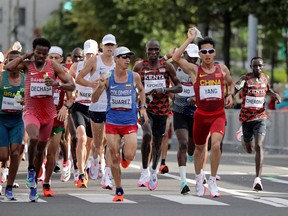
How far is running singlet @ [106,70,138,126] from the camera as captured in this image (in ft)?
58.7

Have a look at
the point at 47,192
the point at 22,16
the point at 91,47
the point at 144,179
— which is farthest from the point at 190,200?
the point at 22,16

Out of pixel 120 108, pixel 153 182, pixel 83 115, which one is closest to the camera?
pixel 120 108

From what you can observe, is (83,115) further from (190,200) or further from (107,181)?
(190,200)

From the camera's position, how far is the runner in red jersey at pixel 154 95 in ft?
65.6

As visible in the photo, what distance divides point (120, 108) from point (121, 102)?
8cm

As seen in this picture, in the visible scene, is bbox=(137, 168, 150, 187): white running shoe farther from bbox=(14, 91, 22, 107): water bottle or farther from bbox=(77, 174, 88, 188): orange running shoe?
bbox=(14, 91, 22, 107): water bottle

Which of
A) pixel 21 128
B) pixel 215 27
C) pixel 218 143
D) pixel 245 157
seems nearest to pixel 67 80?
pixel 21 128

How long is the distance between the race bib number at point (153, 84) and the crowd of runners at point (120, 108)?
1 cm

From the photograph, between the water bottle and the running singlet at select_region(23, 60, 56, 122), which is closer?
the running singlet at select_region(23, 60, 56, 122)

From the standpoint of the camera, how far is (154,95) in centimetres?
2050

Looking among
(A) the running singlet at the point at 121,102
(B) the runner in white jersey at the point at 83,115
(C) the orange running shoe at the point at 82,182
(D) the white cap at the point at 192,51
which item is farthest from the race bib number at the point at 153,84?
(A) the running singlet at the point at 121,102

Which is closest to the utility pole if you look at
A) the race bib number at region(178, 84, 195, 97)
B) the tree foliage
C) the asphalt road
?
the tree foliage

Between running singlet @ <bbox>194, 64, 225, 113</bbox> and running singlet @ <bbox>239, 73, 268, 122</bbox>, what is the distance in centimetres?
280

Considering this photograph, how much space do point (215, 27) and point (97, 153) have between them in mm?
32253
